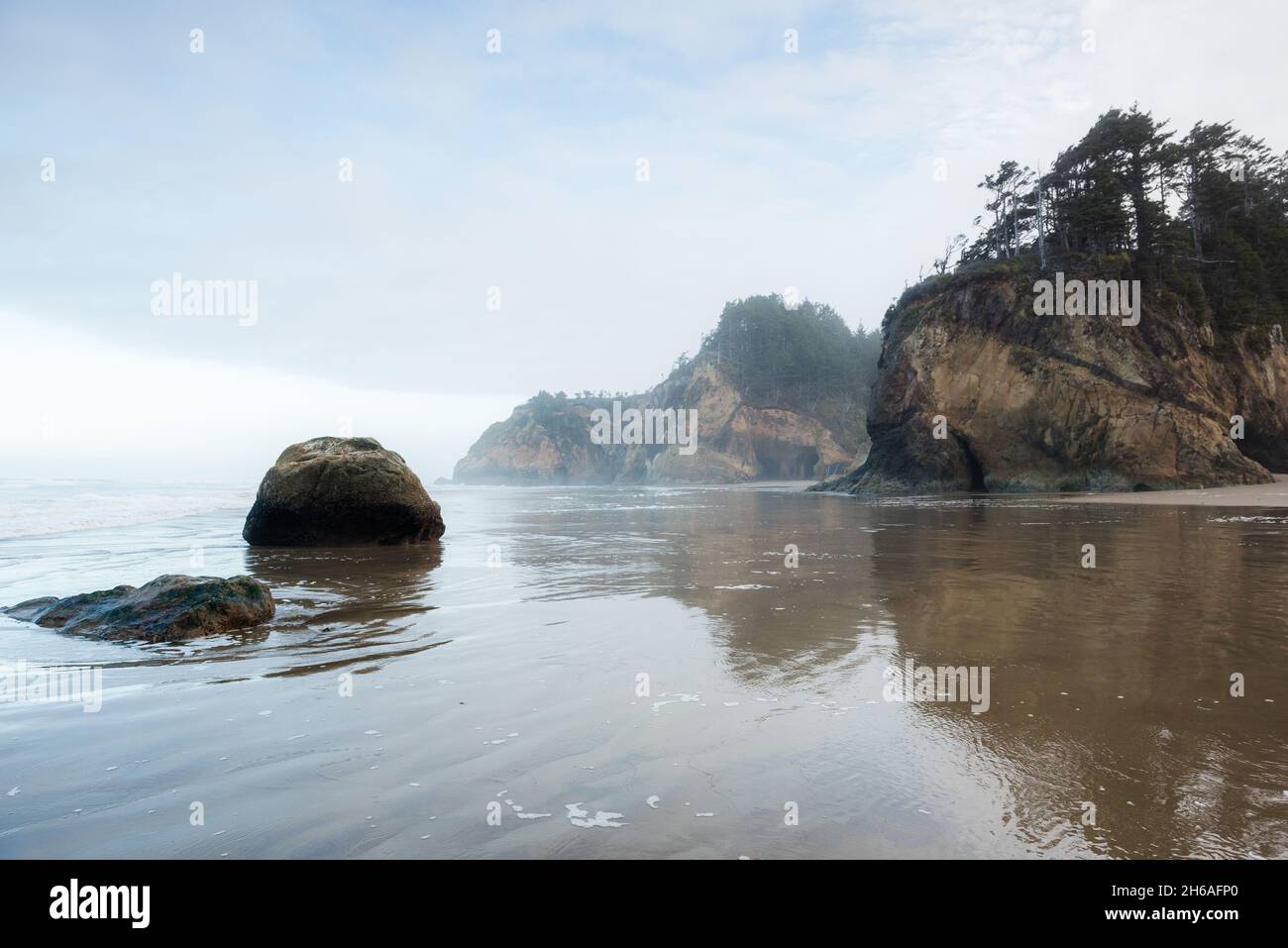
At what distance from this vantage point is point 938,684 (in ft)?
13.9

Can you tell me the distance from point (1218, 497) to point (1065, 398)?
1058 centimetres

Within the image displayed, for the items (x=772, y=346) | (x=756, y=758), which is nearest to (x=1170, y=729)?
(x=756, y=758)

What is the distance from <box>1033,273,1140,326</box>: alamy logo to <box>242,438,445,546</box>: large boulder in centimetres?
3450

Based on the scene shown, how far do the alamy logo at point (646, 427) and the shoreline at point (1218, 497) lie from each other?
57402mm

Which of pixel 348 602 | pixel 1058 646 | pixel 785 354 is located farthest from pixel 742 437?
pixel 1058 646

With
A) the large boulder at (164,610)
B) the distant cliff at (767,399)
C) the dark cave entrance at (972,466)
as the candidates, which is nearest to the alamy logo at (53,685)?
the large boulder at (164,610)

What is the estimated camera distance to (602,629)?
5977 mm

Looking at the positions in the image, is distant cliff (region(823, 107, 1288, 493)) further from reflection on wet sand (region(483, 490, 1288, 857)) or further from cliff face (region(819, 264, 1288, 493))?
reflection on wet sand (region(483, 490, 1288, 857))

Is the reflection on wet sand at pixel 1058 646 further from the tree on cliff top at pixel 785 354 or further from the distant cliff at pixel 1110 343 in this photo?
the tree on cliff top at pixel 785 354
